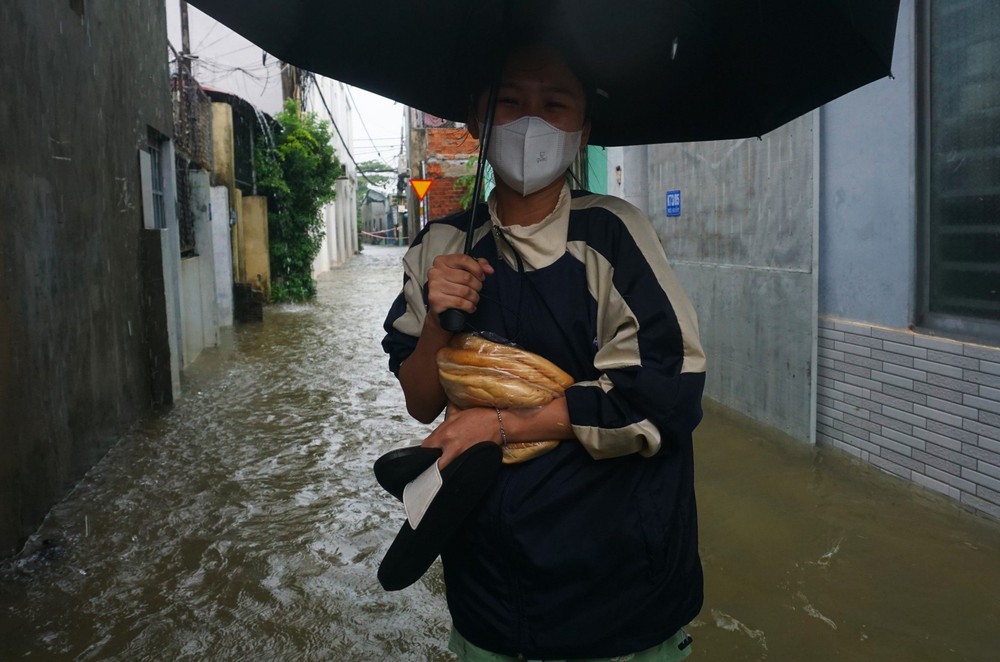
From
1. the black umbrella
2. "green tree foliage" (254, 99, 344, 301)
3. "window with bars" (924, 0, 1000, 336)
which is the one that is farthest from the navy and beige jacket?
"green tree foliage" (254, 99, 344, 301)

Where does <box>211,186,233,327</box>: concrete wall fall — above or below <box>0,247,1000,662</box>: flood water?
above

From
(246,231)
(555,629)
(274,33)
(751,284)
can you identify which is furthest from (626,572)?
(246,231)

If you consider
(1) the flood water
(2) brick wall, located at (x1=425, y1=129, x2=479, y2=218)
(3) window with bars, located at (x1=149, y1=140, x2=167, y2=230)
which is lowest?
(1) the flood water

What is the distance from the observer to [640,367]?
1.66m

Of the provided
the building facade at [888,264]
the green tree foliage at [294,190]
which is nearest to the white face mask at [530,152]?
the building facade at [888,264]

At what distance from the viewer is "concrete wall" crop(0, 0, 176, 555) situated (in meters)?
4.43

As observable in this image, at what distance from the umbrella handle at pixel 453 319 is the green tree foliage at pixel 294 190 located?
15.4 m

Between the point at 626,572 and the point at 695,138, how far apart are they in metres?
1.16

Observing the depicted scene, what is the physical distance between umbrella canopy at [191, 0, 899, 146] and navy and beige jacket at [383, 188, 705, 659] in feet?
1.20

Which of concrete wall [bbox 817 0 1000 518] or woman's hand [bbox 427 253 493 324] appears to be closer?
woman's hand [bbox 427 253 493 324]

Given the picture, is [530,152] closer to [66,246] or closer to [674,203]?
[66,246]

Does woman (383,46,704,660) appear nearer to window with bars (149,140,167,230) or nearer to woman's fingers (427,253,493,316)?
woman's fingers (427,253,493,316)

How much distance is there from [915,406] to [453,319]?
3.86 m

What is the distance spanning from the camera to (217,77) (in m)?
20.4
